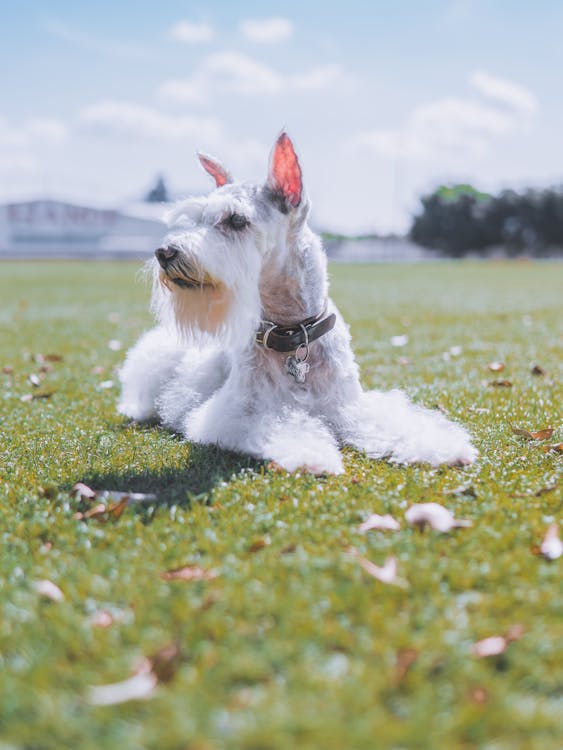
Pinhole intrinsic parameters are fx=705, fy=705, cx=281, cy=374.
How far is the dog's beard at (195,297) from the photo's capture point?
132 inches

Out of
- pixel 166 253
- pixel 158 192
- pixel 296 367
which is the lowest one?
pixel 296 367

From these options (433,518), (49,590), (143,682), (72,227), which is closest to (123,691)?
(143,682)

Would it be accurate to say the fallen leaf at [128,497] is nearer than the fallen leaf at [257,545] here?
No

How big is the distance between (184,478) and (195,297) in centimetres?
93

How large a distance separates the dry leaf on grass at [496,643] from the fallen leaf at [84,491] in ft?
5.62

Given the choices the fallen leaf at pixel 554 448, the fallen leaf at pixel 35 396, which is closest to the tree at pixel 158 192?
the fallen leaf at pixel 35 396

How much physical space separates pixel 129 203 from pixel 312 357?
80621 millimetres

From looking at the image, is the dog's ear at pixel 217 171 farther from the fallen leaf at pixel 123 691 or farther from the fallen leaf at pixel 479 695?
the fallen leaf at pixel 479 695

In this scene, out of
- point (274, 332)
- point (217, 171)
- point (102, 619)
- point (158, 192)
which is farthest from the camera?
point (158, 192)

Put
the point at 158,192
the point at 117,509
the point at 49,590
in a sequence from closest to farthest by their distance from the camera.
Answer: the point at 49,590 → the point at 117,509 → the point at 158,192

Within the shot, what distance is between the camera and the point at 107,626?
1874 millimetres

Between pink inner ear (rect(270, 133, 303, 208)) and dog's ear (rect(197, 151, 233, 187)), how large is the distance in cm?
58

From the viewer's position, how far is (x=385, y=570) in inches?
82.2

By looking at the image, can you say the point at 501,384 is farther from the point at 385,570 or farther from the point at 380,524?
the point at 385,570
